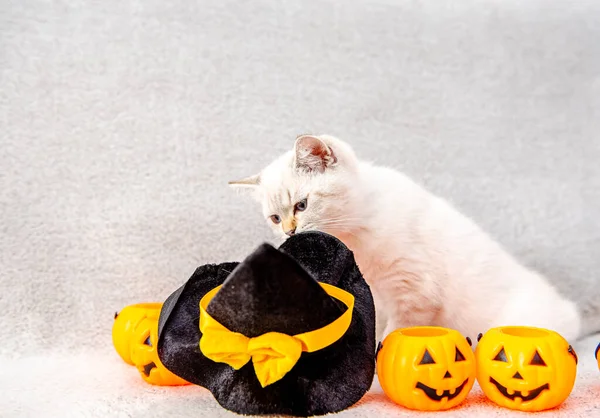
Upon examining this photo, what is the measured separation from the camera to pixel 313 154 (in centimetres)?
148

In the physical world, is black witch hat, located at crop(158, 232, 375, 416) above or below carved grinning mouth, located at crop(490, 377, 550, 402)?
above

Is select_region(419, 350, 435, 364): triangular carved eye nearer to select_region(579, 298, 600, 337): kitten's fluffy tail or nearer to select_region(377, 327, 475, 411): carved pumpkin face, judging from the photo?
select_region(377, 327, 475, 411): carved pumpkin face

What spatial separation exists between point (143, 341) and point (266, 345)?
18.8 inches

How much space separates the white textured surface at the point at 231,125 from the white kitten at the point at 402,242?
302 millimetres

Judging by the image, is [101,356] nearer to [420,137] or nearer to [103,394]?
[103,394]

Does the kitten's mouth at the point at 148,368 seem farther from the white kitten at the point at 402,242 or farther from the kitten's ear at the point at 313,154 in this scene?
the kitten's ear at the point at 313,154

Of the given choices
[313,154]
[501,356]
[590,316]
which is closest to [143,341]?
[313,154]

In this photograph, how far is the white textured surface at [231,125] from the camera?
1813 millimetres

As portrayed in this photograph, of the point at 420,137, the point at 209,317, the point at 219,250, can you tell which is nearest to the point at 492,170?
the point at 420,137

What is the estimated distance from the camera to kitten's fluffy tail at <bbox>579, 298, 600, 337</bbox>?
1843 millimetres

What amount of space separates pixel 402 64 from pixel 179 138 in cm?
77

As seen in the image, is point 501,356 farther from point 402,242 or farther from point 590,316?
point 590,316

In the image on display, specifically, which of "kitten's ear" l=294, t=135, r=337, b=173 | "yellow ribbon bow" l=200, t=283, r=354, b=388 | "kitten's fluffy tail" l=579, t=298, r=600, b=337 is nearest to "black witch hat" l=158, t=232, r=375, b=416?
"yellow ribbon bow" l=200, t=283, r=354, b=388

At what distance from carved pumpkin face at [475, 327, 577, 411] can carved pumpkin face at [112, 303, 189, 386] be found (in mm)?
673
